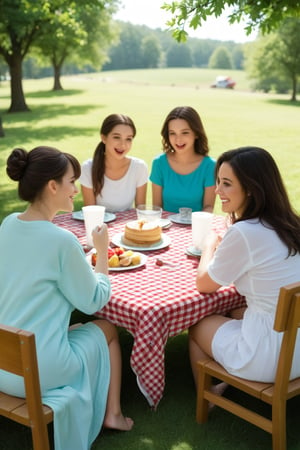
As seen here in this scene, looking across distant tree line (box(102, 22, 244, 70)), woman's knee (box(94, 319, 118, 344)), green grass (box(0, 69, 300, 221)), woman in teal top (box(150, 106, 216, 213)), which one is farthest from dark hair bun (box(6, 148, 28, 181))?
distant tree line (box(102, 22, 244, 70))

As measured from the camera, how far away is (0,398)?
2.61m

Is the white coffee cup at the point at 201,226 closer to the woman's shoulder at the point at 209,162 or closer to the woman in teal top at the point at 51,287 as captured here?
the woman in teal top at the point at 51,287

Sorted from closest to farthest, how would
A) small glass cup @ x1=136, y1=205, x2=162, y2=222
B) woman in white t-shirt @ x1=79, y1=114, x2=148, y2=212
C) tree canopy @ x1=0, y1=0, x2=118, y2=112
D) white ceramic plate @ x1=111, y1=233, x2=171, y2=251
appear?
1. white ceramic plate @ x1=111, y1=233, x2=171, y2=251
2. small glass cup @ x1=136, y1=205, x2=162, y2=222
3. woman in white t-shirt @ x1=79, y1=114, x2=148, y2=212
4. tree canopy @ x1=0, y1=0, x2=118, y2=112

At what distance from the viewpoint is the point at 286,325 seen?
2.49 m

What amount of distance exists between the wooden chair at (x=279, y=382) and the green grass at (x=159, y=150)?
28cm

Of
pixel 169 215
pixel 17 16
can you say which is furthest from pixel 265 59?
pixel 169 215

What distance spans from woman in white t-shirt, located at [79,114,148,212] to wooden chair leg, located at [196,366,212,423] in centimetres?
206

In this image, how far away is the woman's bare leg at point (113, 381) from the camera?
3.03 meters

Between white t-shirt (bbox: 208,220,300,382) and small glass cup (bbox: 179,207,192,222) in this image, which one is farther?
small glass cup (bbox: 179,207,192,222)

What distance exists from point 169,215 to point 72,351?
1.93 meters

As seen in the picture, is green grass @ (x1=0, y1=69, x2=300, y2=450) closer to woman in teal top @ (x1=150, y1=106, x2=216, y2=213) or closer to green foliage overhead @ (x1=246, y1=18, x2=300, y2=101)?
woman in teal top @ (x1=150, y1=106, x2=216, y2=213)

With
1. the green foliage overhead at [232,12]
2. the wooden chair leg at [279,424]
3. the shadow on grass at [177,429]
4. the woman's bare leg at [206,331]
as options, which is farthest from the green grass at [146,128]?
the wooden chair leg at [279,424]

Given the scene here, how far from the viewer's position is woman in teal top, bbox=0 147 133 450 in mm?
2607

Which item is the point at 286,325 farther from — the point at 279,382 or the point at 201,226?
the point at 201,226
